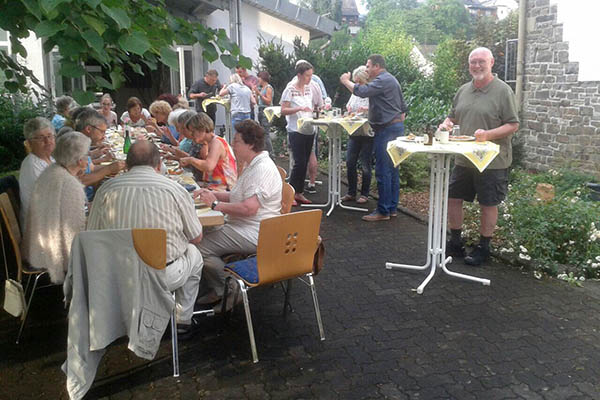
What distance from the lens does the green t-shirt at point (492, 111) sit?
5.06 metres

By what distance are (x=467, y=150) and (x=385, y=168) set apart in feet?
7.74

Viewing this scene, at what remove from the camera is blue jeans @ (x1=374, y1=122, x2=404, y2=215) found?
6863 mm

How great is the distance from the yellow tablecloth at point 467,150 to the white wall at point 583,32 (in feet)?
20.0

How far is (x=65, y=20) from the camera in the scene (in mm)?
2422

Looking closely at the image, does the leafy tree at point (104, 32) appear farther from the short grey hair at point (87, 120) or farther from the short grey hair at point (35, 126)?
the short grey hair at point (87, 120)

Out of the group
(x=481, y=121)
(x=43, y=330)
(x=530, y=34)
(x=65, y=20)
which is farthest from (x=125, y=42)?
(x=530, y=34)

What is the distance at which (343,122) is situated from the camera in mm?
7145

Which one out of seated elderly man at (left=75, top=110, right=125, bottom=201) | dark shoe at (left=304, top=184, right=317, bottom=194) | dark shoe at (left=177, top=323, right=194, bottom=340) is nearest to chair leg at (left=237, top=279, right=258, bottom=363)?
dark shoe at (left=177, top=323, right=194, bottom=340)

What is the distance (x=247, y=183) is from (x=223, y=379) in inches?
54.4

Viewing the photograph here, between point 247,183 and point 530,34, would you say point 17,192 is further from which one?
point 530,34

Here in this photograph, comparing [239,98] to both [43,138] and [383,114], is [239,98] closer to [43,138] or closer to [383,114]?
[383,114]

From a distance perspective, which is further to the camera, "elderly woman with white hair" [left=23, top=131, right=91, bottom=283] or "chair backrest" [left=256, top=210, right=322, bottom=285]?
"elderly woman with white hair" [left=23, top=131, right=91, bottom=283]

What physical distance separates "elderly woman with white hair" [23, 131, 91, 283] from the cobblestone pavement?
1.79 ft

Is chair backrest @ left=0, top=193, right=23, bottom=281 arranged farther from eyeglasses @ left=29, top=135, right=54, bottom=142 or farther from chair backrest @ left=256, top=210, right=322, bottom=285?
chair backrest @ left=256, top=210, right=322, bottom=285
